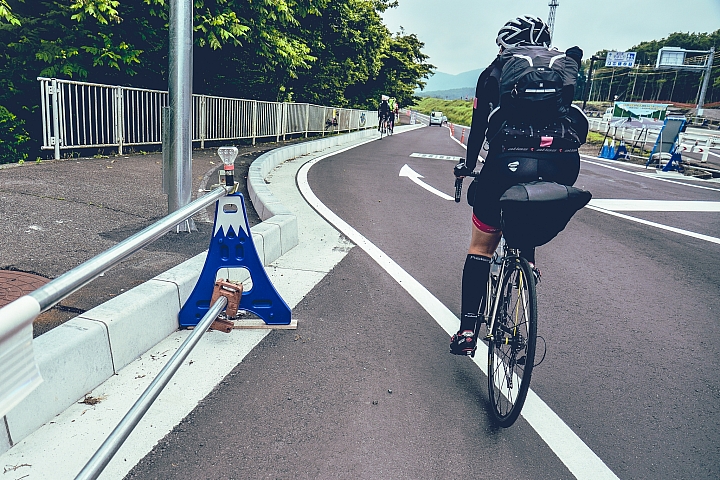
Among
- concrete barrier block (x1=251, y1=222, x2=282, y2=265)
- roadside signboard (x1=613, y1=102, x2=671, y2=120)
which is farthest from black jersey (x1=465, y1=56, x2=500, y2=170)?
roadside signboard (x1=613, y1=102, x2=671, y2=120)

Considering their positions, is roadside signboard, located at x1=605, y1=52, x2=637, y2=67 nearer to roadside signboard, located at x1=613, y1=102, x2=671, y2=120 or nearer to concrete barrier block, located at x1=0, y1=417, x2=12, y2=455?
roadside signboard, located at x1=613, y1=102, x2=671, y2=120

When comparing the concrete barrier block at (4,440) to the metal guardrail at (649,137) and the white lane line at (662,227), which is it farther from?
the metal guardrail at (649,137)

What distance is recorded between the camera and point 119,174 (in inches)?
362

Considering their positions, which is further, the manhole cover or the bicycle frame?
the manhole cover

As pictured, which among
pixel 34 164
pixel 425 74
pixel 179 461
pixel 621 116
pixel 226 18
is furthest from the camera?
pixel 425 74

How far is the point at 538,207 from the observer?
267 centimetres

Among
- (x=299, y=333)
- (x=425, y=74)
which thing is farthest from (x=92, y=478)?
(x=425, y=74)

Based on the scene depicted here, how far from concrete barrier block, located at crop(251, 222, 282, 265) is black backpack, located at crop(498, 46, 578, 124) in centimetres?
292

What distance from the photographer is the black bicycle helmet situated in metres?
3.15

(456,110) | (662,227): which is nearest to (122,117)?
(662,227)

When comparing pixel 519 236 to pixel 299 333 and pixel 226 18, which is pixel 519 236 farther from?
pixel 226 18

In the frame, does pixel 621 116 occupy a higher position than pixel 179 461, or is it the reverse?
pixel 621 116

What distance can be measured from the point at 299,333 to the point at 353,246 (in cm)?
250

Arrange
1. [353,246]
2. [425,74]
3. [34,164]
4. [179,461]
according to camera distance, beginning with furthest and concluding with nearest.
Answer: [425,74]
[34,164]
[353,246]
[179,461]
